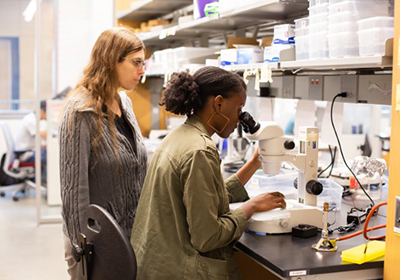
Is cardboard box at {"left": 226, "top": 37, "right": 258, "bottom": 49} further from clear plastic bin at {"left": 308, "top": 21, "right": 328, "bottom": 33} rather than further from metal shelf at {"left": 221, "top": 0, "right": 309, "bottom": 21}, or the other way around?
clear plastic bin at {"left": 308, "top": 21, "right": 328, "bottom": 33}

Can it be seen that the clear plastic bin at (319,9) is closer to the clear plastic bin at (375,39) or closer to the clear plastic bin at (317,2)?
the clear plastic bin at (317,2)

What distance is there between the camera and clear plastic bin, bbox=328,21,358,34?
190cm

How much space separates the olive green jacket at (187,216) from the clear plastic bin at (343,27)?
1.97 feet

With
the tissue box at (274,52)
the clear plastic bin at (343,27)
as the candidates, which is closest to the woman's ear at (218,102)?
the clear plastic bin at (343,27)

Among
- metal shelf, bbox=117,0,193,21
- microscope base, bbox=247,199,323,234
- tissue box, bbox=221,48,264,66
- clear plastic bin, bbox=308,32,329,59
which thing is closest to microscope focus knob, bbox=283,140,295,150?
microscope base, bbox=247,199,323,234

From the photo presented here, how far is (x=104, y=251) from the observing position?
1708 mm

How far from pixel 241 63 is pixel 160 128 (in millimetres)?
2502

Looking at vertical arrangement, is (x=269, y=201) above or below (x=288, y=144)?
below

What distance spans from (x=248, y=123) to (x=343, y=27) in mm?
493

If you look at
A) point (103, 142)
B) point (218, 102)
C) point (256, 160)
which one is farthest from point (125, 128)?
point (218, 102)

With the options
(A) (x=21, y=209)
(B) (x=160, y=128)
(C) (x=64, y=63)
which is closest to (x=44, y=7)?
(C) (x=64, y=63)

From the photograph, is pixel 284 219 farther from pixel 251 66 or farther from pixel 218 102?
pixel 251 66

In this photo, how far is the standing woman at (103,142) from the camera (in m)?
2.23

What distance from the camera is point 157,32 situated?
4195mm
